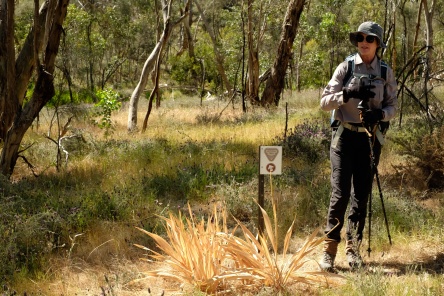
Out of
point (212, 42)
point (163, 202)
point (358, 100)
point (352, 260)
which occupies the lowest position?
point (163, 202)

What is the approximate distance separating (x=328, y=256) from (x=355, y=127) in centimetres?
105

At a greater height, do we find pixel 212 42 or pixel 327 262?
pixel 212 42

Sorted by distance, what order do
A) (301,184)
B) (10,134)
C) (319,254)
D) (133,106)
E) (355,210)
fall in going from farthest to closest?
(133,106), (10,134), (301,184), (319,254), (355,210)

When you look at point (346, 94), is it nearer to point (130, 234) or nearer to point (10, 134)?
point (130, 234)

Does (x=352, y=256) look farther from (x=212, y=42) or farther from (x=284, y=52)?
(x=212, y=42)

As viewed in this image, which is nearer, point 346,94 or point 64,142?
point 346,94

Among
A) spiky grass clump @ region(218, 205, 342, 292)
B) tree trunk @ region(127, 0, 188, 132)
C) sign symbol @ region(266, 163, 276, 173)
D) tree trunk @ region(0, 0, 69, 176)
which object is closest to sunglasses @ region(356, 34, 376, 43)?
sign symbol @ region(266, 163, 276, 173)

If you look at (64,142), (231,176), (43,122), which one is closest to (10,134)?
(64,142)

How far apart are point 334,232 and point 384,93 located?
117 cm

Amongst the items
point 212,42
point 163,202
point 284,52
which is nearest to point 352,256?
point 163,202

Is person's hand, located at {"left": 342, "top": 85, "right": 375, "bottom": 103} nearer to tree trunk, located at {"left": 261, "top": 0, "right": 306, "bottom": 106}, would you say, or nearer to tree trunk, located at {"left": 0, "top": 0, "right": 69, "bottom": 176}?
tree trunk, located at {"left": 0, "top": 0, "right": 69, "bottom": 176}

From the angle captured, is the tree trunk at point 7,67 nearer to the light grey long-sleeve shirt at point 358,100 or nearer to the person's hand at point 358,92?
the light grey long-sleeve shirt at point 358,100

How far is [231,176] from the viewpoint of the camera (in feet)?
22.3

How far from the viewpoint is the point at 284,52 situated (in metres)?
14.0
